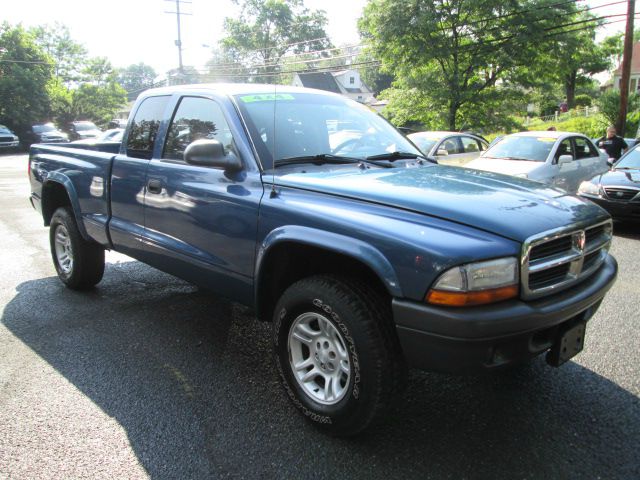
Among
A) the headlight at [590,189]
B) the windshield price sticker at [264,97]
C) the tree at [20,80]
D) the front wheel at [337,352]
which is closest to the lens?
the front wheel at [337,352]

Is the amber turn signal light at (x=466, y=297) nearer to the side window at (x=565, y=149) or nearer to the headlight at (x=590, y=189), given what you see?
the headlight at (x=590, y=189)

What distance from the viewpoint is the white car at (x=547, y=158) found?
29.3ft

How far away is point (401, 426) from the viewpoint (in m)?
2.73

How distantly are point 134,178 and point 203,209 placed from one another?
96cm

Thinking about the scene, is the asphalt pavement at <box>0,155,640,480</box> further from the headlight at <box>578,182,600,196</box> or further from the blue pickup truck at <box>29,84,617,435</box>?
the headlight at <box>578,182,600,196</box>

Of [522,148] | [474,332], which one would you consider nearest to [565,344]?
[474,332]

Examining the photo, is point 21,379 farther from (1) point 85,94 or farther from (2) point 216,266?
(1) point 85,94

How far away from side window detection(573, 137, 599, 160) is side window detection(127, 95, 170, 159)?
28.2 ft

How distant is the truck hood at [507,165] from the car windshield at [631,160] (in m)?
1.30

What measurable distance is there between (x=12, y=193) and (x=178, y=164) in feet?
34.2

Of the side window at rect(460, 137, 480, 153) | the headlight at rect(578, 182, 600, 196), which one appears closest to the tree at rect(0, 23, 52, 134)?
the side window at rect(460, 137, 480, 153)

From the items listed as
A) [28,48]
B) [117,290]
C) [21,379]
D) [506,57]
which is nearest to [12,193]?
[117,290]

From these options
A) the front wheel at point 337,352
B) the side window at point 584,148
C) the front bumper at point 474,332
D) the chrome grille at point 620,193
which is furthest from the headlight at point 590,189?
the front wheel at point 337,352

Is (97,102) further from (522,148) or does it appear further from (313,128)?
(313,128)
